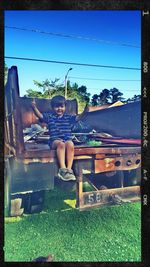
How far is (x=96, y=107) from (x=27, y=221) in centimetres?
122

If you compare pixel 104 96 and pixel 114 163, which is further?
pixel 114 163

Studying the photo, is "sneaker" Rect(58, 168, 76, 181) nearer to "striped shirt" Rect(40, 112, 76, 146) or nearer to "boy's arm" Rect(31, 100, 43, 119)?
"striped shirt" Rect(40, 112, 76, 146)

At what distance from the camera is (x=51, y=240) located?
334 centimetres

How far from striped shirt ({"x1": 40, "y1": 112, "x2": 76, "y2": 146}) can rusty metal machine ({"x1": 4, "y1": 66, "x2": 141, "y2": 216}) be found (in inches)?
2.4

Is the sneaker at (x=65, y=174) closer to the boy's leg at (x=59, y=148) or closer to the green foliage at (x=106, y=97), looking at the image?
the boy's leg at (x=59, y=148)

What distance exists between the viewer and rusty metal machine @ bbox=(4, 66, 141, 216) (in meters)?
3.32

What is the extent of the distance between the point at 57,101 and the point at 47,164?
0.59 metres

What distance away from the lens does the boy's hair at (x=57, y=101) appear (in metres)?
3.36

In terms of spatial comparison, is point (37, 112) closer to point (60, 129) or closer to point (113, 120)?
point (60, 129)

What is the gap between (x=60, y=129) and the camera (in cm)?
337

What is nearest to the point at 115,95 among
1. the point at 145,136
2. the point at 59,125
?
the point at 145,136

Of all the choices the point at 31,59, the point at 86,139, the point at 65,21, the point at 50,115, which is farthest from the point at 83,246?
the point at 65,21

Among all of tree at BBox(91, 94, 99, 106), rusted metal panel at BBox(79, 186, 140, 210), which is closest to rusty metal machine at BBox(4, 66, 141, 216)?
rusted metal panel at BBox(79, 186, 140, 210)

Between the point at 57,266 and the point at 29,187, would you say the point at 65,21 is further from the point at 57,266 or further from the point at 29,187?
the point at 57,266
